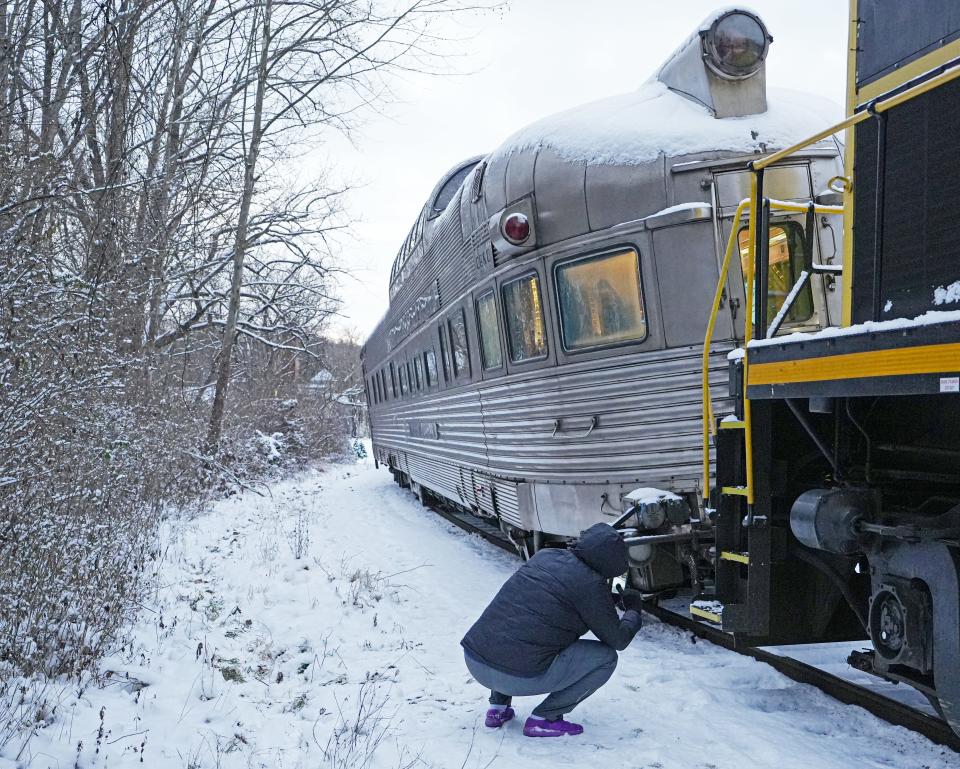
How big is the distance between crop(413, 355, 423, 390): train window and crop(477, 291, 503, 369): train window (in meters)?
3.95

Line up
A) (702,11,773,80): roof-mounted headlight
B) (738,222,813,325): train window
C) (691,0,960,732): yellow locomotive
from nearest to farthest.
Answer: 1. (691,0,960,732): yellow locomotive
2. (738,222,813,325): train window
3. (702,11,773,80): roof-mounted headlight

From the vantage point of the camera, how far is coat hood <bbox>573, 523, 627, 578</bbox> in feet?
13.5

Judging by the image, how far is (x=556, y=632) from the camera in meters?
4.15

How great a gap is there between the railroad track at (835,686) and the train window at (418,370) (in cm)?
623

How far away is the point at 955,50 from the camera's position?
3.29 m

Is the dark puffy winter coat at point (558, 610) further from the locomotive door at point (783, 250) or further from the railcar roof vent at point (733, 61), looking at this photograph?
the railcar roof vent at point (733, 61)

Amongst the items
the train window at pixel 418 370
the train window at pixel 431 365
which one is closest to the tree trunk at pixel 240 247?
the train window at pixel 418 370

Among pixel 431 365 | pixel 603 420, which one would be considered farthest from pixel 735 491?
pixel 431 365

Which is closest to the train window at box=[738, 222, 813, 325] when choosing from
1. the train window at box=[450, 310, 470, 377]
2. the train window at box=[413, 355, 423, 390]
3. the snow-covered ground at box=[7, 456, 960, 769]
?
the snow-covered ground at box=[7, 456, 960, 769]

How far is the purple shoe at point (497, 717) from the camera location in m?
4.33

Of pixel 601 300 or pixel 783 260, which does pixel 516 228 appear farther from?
pixel 783 260

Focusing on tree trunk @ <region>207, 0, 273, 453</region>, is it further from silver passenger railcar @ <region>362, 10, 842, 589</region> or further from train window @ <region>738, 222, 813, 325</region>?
train window @ <region>738, 222, 813, 325</region>

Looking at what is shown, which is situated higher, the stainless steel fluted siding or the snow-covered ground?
the stainless steel fluted siding

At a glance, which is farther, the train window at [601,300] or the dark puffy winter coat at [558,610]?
the train window at [601,300]
